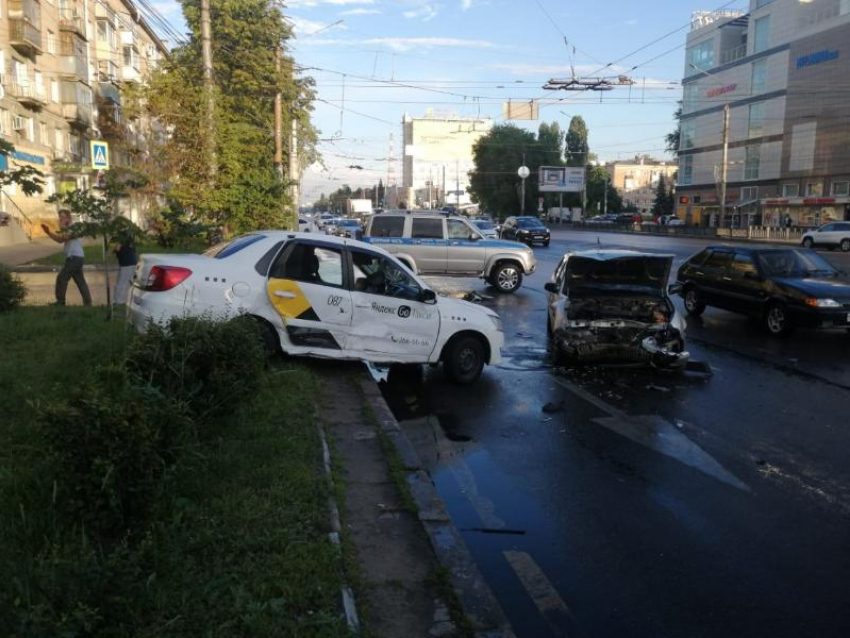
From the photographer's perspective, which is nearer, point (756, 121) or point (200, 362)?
point (200, 362)

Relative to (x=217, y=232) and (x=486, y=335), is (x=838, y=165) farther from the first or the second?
(x=486, y=335)

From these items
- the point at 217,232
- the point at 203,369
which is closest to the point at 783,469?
the point at 203,369

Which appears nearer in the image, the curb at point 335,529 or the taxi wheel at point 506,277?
the curb at point 335,529

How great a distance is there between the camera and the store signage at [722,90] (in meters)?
75.2

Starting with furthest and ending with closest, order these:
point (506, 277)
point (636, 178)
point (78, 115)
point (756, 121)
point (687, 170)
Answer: point (636, 178) → point (687, 170) → point (756, 121) → point (78, 115) → point (506, 277)

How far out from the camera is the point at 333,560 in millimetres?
3752

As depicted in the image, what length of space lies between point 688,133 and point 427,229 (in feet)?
239

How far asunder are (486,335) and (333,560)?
554cm

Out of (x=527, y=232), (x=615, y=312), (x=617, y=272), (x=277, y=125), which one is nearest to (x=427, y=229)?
(x=617, y=272)

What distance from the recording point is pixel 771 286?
43.4 ft

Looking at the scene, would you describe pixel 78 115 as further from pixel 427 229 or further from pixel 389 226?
pixel 427 229

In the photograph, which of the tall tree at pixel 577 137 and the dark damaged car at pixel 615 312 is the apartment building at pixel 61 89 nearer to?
the dark damaged car at pixel 615 312

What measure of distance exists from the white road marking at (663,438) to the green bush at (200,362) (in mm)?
3670

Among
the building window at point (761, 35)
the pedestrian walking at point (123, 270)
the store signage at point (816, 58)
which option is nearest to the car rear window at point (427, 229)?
the pedestrian walking at point (123, 270)
